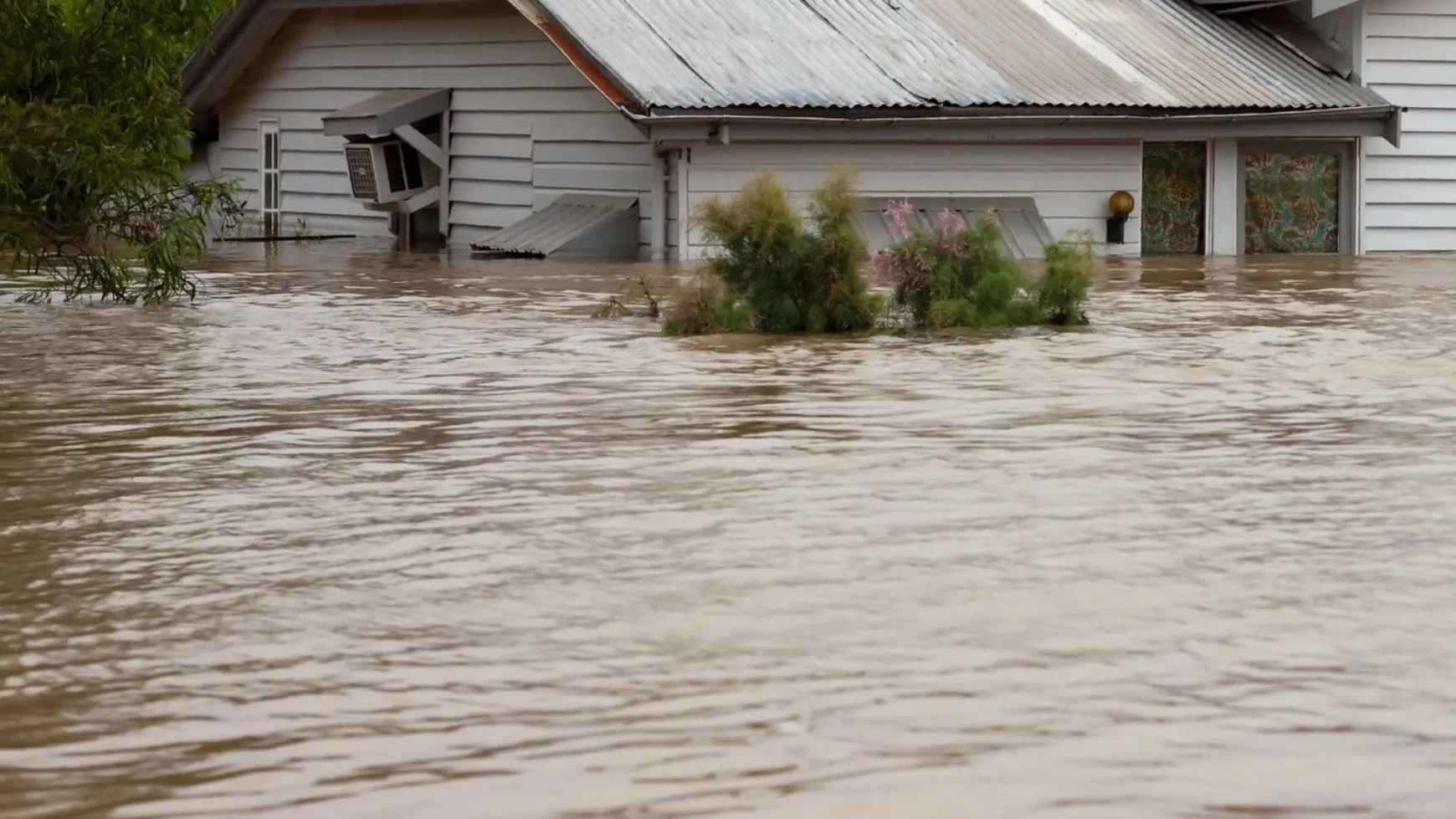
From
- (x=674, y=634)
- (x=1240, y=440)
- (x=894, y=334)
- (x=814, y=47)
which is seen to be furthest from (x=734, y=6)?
(x=674, y=634)

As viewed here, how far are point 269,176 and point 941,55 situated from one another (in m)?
11.4

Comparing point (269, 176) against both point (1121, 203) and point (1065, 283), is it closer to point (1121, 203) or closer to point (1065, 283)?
point (1121, 203)

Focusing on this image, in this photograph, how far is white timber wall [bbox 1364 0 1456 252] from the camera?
27.3m

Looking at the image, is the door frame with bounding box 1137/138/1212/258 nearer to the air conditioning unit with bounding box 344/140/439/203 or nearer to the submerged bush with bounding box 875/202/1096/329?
the air conditioning unit with bounding box 344/140/439/203

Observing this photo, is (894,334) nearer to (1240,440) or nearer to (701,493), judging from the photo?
(1240,440)

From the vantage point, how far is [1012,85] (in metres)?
24.8

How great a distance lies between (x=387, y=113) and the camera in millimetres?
26547

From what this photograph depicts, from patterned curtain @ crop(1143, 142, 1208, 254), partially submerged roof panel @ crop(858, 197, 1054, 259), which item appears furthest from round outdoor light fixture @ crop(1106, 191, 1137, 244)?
partially submerged roof panel @ crop(858, 197, 1054, 259)

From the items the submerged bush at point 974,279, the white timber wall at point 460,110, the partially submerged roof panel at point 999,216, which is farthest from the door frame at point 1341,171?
the submerged bush at point 974,279

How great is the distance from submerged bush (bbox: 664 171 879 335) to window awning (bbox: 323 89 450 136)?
39.4ft

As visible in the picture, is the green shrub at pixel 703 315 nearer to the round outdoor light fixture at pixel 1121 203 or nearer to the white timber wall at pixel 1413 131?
the round outdoor light fixture at pixel 1121 203

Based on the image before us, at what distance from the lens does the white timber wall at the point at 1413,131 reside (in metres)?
27.3

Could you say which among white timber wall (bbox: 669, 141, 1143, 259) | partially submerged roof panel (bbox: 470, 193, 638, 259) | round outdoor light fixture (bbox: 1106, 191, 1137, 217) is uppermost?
white timber wall (bbox: 669, 141, 1143, 259)

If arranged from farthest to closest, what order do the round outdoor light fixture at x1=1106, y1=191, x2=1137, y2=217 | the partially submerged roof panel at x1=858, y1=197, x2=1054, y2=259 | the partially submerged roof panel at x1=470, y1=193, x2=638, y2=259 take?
the round outdoor light fixture at x1=1106, y1=191, x2=1137, y2=217 → the partially submerged roof panel at x1=858, y1=197, x2=1054, y2=259 → the partially submerged roof panel at x1=470, y1=193, x2=638, y2=259
